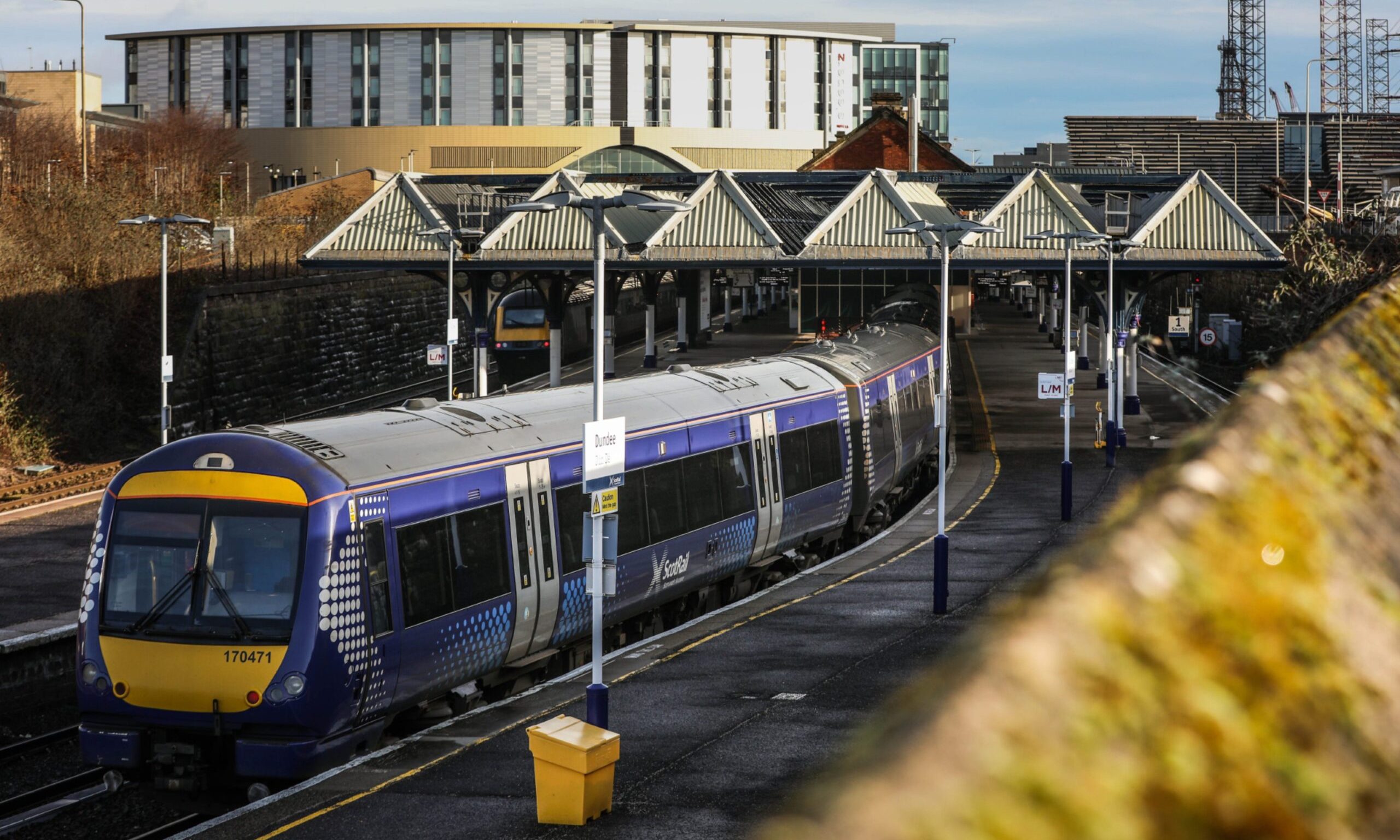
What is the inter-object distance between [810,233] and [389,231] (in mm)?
12571

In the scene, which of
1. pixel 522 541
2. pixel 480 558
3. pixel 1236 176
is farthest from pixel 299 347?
pixel 1236 176

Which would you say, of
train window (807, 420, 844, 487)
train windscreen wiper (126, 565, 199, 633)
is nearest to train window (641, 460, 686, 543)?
train window (807, 420, 844, 487)

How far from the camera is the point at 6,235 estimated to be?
45344 millimetres

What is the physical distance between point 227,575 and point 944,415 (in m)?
13.5

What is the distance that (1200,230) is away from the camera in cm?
4216

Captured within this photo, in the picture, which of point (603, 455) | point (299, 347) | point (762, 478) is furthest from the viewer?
point (299, 347)

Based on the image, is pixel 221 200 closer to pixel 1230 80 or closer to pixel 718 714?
pixel 718 714

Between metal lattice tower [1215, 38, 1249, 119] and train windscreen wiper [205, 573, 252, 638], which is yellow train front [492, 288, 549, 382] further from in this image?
metal lattice tower [1215, 38, 1249, 119]

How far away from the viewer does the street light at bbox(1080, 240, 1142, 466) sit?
3812 cm

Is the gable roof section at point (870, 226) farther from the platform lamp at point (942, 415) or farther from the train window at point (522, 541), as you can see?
the train window at point (522, 541)

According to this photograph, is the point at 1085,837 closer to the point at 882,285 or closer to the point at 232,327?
the point at 232,327

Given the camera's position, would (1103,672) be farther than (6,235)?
No

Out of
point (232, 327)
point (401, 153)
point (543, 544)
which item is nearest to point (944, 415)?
point (543, 544)

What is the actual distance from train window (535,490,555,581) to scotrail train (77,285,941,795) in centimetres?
2
